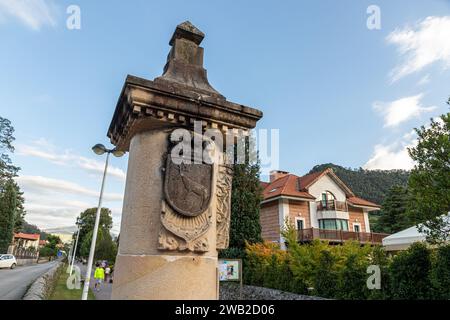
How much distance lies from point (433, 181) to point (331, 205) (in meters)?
16.7

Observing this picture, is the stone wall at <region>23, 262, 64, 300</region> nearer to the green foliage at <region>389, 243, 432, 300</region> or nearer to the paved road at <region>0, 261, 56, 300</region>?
the paved road at <region>0, 261, 56, 300</region>

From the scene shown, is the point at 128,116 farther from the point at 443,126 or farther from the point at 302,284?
the point at 302,284

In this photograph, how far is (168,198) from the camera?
2.18m

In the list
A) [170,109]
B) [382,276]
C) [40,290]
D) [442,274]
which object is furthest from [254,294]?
[170,109]

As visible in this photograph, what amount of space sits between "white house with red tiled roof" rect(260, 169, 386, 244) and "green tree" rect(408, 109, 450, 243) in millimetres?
13385

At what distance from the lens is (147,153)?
231 cm

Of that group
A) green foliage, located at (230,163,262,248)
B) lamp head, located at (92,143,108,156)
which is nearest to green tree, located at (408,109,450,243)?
lamp head, located at (92,143,108,156)

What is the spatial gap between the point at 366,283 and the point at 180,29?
27.5ft

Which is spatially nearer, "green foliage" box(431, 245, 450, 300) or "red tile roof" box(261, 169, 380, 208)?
"green foliage" box(431, 245, 450, 300)

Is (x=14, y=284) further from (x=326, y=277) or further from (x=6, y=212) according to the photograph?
(x=6, y=212)

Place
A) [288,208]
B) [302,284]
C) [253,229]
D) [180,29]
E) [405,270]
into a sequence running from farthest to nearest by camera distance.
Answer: [288,208] < [253,229] < [302,284] < [405,270] < [180,29]

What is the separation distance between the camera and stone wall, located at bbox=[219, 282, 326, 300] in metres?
11.1

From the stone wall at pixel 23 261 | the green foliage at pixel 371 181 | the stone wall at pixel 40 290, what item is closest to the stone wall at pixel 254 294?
the stone wall at pixel 40 290

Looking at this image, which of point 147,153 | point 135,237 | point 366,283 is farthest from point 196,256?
point 366,283
